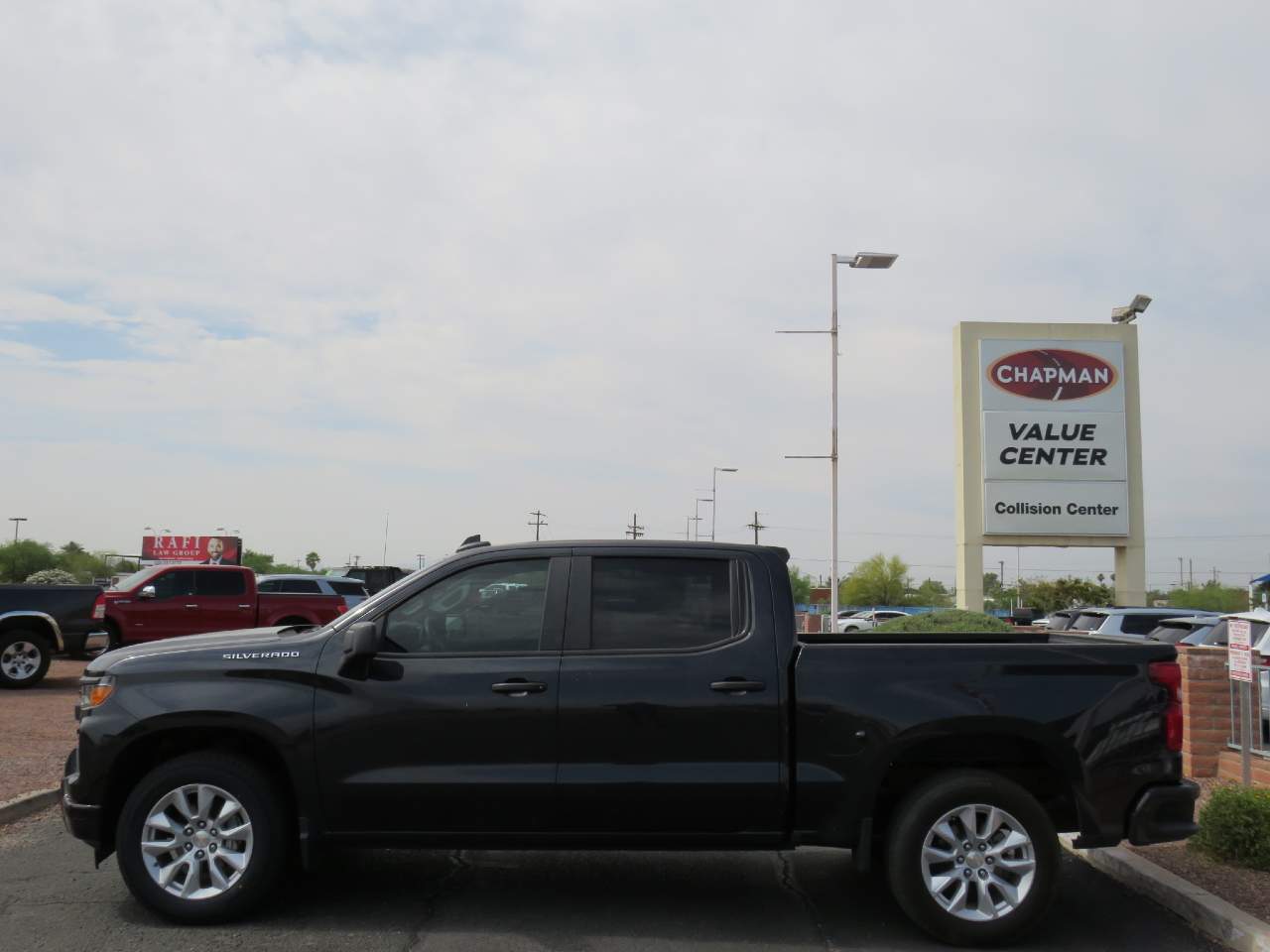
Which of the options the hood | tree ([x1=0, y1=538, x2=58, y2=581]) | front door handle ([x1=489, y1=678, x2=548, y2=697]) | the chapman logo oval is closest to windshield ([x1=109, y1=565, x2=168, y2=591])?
the hood

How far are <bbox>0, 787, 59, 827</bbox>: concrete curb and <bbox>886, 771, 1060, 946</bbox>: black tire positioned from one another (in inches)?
233

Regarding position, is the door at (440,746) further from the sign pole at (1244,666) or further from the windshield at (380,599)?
the sign pole at (1244,666)

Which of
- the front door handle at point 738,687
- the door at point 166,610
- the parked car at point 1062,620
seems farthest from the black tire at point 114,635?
the parked car at point 1062,620

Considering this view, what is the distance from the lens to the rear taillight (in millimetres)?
5664

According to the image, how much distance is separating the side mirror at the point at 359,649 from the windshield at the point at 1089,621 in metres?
17.6

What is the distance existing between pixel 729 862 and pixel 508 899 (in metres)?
1.60

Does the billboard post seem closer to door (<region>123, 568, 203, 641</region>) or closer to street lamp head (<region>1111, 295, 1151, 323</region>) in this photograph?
street lamp head (<region>1111, 295, 1151, 323</region>)

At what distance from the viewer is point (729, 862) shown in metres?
7.15

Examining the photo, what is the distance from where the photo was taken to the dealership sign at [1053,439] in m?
30.1

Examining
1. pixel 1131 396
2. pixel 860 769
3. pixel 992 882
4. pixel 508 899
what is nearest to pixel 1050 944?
pixel 992 882

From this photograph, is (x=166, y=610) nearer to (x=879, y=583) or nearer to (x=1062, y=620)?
(x=1062, y=620)

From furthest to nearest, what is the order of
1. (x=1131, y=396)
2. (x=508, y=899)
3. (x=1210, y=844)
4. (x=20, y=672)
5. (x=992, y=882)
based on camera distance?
1. (x=1131, y=396)
2. (x=20, y=672)
3. (x=1210, y=844)
4. (x=508, y=899)
5. (x=992, y=882)

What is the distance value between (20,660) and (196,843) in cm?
1258

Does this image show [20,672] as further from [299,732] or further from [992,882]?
[992,882]
